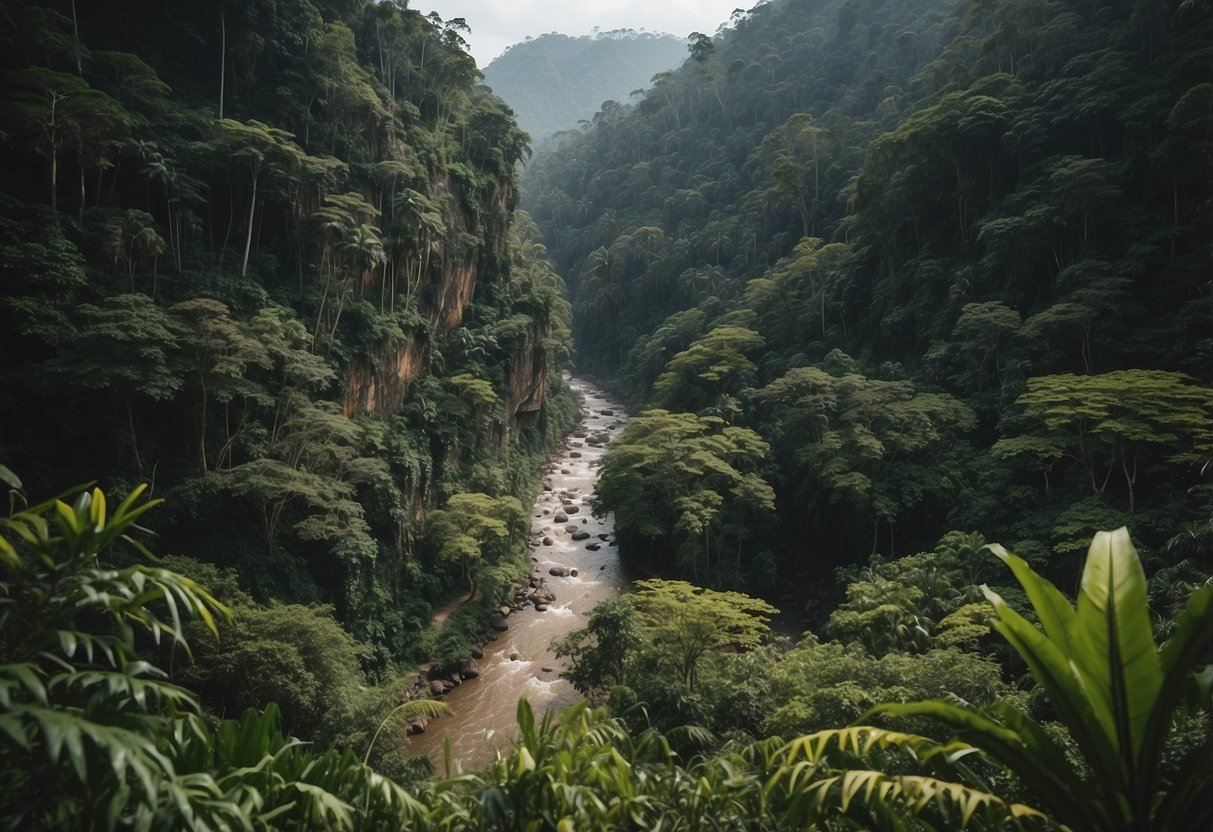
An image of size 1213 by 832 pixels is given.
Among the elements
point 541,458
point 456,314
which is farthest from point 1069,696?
point 541,458

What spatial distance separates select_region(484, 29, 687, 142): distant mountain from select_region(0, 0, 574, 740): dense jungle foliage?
402 ft

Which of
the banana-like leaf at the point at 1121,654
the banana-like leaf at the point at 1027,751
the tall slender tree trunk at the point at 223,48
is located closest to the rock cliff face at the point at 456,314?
the tall slender tree trunk at the point at 223,48

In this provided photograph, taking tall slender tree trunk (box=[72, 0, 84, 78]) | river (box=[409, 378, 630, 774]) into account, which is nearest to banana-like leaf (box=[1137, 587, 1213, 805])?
river (box=[409, 378, 630, 774])

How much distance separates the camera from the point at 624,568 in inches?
930

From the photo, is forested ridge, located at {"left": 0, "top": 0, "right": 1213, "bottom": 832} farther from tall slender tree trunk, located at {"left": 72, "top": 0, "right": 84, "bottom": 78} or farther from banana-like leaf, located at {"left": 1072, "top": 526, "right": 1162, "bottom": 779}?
tall slender tree trunk, located at {"left": 72, "top": 0, "right": 84, "bottom": 78}

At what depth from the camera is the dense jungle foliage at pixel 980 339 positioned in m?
14.2

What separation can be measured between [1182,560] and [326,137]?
2670cm

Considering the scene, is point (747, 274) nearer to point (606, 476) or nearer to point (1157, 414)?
point (606, 476)

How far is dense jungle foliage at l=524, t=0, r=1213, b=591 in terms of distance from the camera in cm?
1424

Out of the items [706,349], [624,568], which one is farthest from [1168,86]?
[624,568]

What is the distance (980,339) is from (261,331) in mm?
22005

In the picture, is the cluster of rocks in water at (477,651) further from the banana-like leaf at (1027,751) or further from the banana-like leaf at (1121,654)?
the banana-like leaf at (1121,654)

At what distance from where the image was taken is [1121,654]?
2453 mm

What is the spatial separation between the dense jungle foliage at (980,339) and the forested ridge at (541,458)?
17 centimetres
